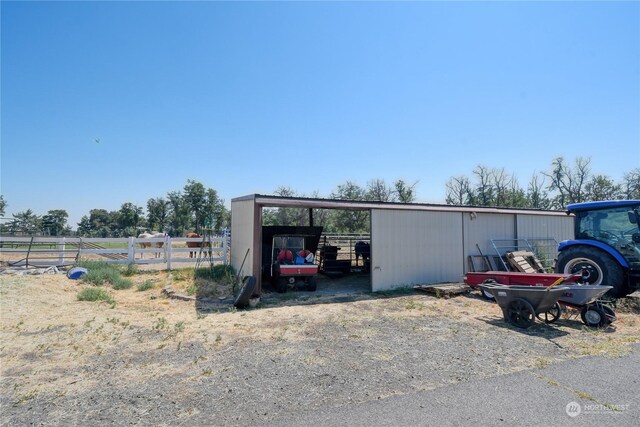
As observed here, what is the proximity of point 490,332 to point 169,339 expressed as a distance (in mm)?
5697

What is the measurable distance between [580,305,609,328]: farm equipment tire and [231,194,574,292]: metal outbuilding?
4.87 m

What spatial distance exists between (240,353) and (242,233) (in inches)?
255

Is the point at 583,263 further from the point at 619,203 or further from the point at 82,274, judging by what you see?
the point at 82,274

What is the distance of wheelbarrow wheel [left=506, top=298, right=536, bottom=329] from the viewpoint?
6.29m

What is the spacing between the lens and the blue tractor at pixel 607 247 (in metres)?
7.46

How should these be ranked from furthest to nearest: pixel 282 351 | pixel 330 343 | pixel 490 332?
1. pixel 490 332
2. pixel 330 343
3. pixel 282 351

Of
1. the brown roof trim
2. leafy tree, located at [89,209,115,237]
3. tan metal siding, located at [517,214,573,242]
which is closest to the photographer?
the brown roof trim

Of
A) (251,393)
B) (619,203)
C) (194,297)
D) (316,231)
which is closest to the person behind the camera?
(251,393)

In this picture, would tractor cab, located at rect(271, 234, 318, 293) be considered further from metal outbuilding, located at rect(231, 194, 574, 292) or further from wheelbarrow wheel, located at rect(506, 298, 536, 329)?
wheelbarrow wheel, located at rect(506, 298, 536, 329)

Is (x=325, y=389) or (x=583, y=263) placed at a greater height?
(x=583, y=263)

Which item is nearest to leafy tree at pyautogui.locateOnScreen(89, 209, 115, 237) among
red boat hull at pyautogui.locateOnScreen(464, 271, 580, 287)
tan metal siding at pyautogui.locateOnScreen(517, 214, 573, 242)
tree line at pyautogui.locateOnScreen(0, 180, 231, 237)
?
tree line at pyautogui.locateOnScreen(0, 180, 231, 237)

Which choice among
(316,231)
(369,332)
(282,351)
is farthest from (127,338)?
(316,231)

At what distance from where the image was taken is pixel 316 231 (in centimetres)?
1257

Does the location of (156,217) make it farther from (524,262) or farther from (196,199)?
(524,262)
